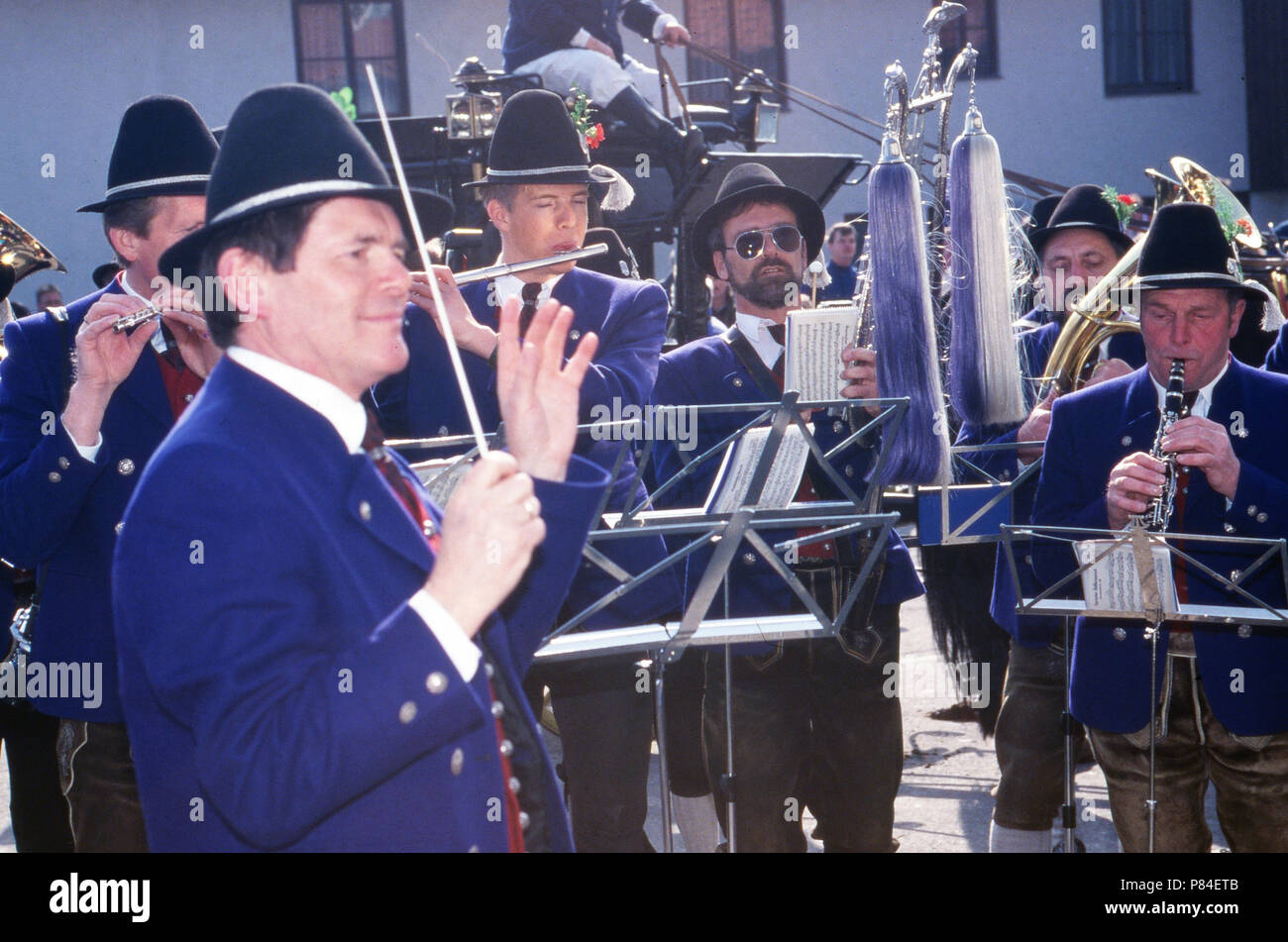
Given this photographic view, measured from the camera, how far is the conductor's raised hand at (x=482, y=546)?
185cm

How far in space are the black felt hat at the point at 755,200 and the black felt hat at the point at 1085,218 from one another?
3.73 ft

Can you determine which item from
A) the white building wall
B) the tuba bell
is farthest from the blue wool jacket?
the white building wall

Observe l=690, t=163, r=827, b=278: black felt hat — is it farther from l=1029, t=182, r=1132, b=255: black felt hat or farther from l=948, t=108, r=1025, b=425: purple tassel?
l=1029, t=182, r=1132, b=255: black felt hat

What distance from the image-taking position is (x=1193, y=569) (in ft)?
13.1

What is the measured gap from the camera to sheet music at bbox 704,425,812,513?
10.9 ft

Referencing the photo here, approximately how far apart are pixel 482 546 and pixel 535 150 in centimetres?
273

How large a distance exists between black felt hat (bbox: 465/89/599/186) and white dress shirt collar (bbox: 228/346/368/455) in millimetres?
2313

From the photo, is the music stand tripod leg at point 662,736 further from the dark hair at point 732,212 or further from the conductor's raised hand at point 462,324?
the dark hair at point 732,212

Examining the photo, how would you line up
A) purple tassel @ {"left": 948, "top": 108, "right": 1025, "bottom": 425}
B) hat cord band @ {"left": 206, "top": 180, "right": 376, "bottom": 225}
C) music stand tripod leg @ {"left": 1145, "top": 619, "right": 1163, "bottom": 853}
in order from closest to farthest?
hat cord band @ {"left": 206, "top": 180, "right": 376, "bottom": 225}, music stand tripod leg @ {"left": 1145, "top": 619, "right": 1163, "bottom": 853}, purple tassel @ {"left": 948, "top": 108, "right": 1025, "bottom": 425}

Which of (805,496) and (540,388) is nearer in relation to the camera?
(540,388)

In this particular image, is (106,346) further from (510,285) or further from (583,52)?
(583,52)

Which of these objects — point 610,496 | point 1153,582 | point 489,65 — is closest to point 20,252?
point 610,496

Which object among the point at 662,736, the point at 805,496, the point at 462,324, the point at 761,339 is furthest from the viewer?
the point at 761,339
